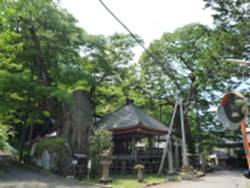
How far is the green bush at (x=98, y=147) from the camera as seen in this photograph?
16.1 meters

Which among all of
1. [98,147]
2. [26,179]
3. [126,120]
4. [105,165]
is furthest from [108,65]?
[26,179]

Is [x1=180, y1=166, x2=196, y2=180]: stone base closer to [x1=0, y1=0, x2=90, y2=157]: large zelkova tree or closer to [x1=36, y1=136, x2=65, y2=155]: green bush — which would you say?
[x1=36, y1=136, x2=65, y2=155]: green bush

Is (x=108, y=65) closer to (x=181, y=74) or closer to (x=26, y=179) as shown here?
(x=181, y=74)

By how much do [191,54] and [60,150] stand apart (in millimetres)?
17200

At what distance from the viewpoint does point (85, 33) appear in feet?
68.6

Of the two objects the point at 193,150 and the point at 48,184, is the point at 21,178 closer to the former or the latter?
the point at 48,184

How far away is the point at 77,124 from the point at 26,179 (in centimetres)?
568

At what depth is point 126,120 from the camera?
66.2 ft

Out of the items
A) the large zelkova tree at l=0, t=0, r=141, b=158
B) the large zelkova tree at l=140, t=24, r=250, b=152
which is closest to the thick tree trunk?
the large zelkova tree at l=0, t=0, r=141, b=158

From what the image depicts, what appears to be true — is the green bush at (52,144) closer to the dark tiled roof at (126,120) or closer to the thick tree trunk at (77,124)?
the thick tree trunk at (77,124)

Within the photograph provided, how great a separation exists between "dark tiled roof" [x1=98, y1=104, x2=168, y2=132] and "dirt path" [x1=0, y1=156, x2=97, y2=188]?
20.0 feet

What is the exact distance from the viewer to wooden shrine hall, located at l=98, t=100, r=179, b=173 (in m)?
18.9

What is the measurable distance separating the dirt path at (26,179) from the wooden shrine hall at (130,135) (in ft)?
17.3

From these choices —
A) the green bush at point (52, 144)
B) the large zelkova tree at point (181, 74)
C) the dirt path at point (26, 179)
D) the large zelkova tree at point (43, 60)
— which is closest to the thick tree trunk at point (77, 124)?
the large zelkova tree at point (43, 60)
